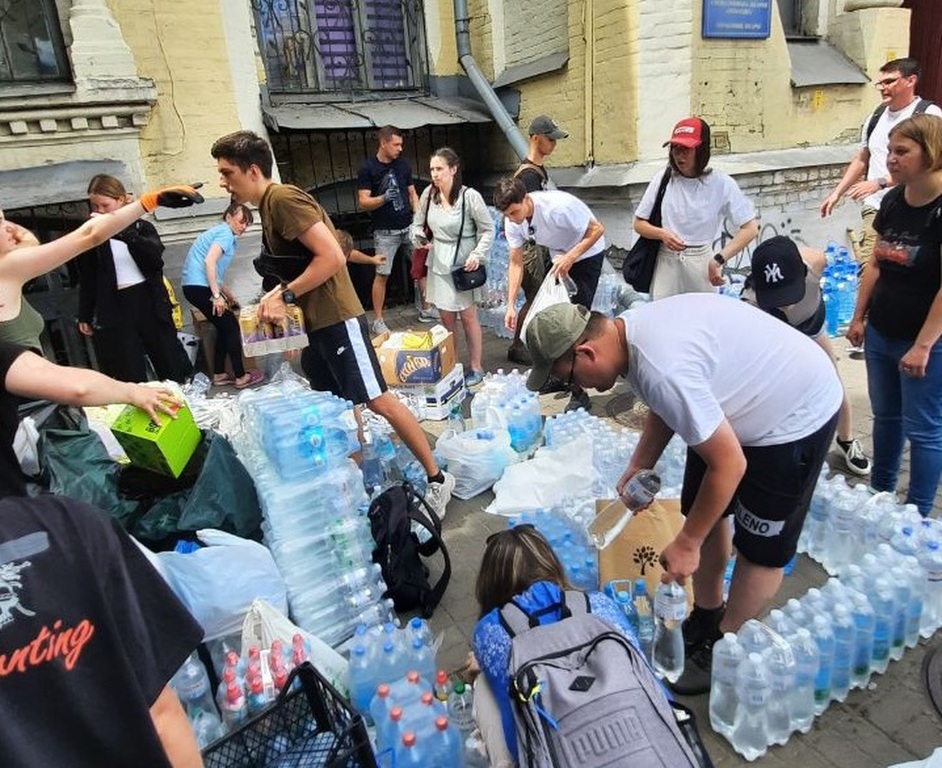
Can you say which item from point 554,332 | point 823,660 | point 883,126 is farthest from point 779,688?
point 883,126

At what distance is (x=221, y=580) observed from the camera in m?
2.50

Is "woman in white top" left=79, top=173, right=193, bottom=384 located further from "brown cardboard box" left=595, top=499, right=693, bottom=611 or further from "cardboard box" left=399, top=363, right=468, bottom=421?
"brown cardboard box" left=595, top=499, right=693, bottom=611

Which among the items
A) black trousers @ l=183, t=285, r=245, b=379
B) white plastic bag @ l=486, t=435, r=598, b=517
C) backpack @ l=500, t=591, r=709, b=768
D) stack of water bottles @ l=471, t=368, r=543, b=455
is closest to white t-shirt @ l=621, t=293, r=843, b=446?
backpack @ l=500, t=591, r=709, b=768

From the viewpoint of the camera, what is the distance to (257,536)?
10.2 ft

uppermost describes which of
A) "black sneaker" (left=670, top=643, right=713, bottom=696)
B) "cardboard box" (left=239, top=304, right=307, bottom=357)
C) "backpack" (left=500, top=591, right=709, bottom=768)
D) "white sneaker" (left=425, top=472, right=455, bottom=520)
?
"cardboard box" (left=239, top=304, right=307, bottom=357)

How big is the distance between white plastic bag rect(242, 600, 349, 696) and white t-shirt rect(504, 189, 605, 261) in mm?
3443

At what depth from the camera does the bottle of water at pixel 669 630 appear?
2.51 metres

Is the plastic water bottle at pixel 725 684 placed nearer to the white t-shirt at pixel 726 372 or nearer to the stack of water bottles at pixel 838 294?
the white t-shirt at pixel 726 372

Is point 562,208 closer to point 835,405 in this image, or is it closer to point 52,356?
point 835,405

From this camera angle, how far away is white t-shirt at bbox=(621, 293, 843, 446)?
6.29 ft

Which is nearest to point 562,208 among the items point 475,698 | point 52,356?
point 475,698

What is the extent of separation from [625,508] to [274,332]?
6.98 feet

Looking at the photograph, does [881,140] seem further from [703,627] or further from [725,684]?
[725,684]

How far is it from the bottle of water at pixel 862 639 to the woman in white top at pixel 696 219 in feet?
7.19
